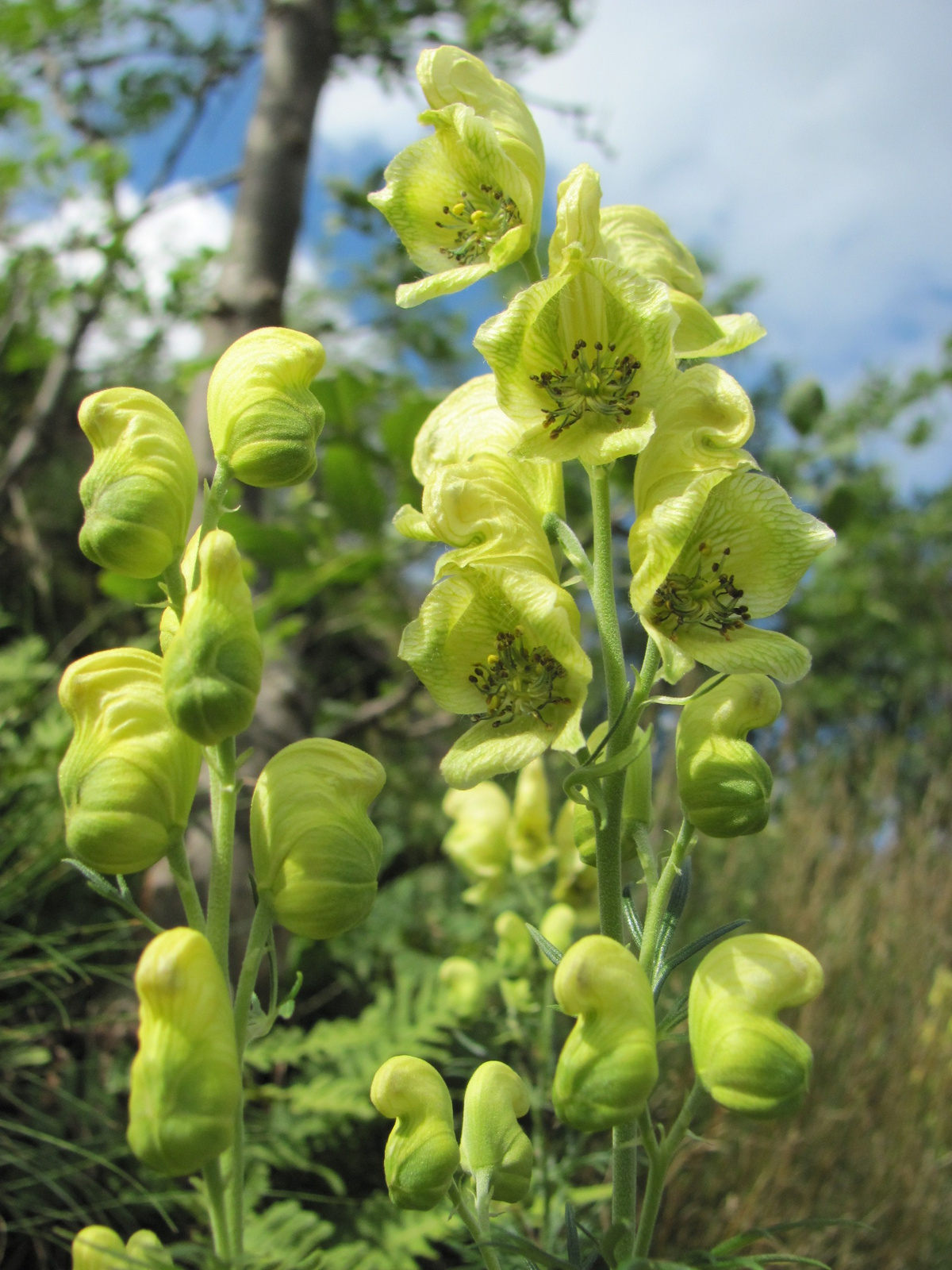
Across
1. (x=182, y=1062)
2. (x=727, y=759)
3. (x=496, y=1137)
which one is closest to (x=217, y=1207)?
(x=182, y=1062)

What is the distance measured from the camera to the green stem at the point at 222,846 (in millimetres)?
735

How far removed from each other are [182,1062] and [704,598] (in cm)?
57

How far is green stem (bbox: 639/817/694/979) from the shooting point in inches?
32.0

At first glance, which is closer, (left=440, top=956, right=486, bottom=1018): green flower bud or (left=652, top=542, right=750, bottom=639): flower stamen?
(left=652, top=542, right=750, bottom=639): flower stamen

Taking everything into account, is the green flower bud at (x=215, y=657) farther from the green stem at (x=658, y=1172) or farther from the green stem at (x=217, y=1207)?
the green stem at (x=658, y=1172)

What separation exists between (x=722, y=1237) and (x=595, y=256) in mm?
1940

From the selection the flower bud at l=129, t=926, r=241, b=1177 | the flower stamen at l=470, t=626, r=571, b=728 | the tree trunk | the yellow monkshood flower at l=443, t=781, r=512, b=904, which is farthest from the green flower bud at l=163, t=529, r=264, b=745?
the tree trunk

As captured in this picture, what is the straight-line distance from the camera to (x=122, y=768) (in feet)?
2.34

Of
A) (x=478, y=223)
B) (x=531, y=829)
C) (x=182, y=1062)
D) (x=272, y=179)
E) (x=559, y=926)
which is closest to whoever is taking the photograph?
(x=182, y=1062)

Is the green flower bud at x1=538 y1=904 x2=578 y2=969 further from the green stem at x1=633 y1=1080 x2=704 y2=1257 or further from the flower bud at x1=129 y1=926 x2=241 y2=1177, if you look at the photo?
the flower bud at x1=129 y1=926 x2=241 y2=1177

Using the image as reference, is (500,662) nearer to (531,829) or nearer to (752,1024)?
(752,1024)

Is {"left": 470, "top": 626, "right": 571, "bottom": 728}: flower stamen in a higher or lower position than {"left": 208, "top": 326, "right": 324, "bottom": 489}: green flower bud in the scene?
lower

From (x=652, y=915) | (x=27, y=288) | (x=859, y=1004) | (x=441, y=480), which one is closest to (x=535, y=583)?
(x=441, y=480)

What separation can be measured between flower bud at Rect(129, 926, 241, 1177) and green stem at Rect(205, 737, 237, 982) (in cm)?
8
